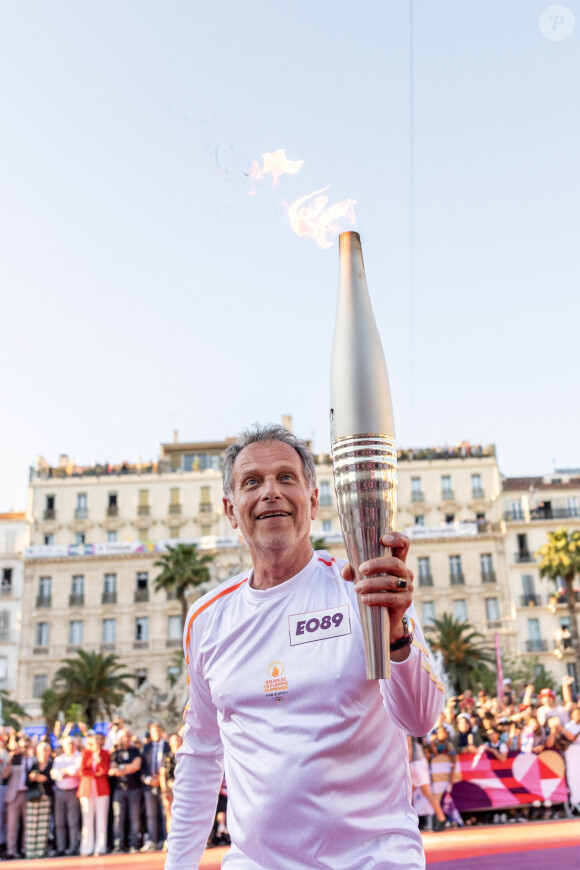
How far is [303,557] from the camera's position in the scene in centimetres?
271

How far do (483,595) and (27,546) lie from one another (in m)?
33.8

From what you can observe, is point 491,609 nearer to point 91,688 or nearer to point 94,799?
point 91,688

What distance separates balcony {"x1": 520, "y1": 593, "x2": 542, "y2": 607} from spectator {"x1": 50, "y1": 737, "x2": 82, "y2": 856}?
168ft

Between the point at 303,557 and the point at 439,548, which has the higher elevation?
the point at 439,548

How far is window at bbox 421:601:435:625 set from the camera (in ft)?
194

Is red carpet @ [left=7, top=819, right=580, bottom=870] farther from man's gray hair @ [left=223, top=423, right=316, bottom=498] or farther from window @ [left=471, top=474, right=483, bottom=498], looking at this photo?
window @ [left=471, top=474, right=483, bottom=498]

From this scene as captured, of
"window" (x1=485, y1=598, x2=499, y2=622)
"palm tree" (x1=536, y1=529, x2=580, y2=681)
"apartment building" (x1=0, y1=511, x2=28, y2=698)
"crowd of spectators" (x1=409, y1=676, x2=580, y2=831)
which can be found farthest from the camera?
"window" (x1=485, y1=598, x2=499, y2=622)

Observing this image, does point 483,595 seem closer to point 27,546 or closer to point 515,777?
point 27,546

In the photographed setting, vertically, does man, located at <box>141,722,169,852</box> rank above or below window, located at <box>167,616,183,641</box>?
below

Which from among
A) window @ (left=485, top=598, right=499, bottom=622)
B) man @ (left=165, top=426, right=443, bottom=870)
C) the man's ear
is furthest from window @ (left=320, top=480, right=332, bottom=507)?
man @ (left=165, top=426, right=443, bottom=870)

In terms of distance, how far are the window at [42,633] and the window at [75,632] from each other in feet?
5.04

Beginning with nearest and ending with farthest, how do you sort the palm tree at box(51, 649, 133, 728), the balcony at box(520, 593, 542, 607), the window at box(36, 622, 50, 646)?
the palm tree at box(51, 649, 133, 728) → the balcony at box(520, 593, 542, 607) → the window at box(36, 622, 50, 646)

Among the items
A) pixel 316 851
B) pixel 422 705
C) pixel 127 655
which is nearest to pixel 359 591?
pixel 422 705

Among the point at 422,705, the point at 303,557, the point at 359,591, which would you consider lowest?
the point at 422,705
